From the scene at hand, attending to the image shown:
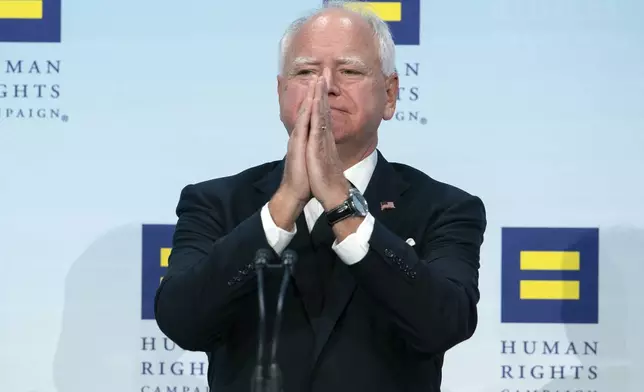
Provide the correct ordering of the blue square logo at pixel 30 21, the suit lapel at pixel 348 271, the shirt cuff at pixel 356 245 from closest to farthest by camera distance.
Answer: the shirt cuff at pixel 356 245, the suit lapel at pixel 348 271, the blue square logo at pixel 30 21

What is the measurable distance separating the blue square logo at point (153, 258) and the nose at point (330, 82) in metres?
1.25

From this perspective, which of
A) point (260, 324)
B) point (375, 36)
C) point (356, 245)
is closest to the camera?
point (260, 324)

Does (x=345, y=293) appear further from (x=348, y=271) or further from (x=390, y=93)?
(x=390, y=93)

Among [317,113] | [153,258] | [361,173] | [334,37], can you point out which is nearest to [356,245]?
[317,113]

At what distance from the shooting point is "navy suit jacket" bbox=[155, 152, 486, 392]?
1.65 meters

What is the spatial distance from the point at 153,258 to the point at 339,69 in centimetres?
130

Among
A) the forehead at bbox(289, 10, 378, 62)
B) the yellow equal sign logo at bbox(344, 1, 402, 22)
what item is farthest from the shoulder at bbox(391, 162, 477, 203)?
the yellow equal sign logo at bbox(344, 1, 402, 22)

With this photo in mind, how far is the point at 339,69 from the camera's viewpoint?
1858 millimetres

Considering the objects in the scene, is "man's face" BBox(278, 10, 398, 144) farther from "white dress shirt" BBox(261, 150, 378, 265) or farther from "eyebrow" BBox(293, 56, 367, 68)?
"white dress shirt" BBox(261, 150, 378, 265)

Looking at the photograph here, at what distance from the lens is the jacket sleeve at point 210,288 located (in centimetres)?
166

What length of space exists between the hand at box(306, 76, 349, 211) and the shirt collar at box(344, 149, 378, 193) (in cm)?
27

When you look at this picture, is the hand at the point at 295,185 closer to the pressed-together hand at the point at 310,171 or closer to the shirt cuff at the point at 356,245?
the pressed-together hand at the point at 310,171

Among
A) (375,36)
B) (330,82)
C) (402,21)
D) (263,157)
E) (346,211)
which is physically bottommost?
(346,211)

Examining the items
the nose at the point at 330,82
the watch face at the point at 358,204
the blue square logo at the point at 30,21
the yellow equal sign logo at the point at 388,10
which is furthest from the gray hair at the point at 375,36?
the blue square logo at the point at 30,21
